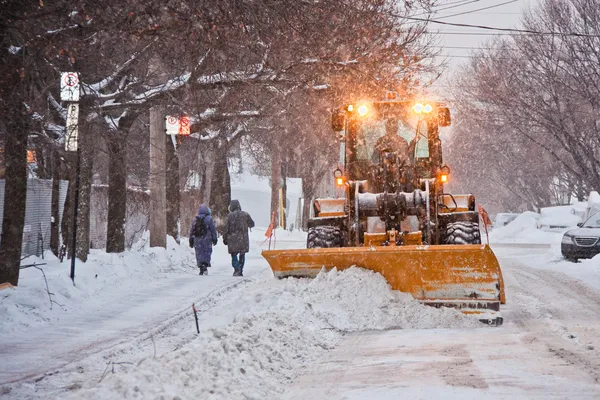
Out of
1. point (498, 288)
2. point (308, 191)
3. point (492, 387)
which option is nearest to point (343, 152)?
point (498, 288)

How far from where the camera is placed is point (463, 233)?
404 inches

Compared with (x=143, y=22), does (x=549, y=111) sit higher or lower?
higher

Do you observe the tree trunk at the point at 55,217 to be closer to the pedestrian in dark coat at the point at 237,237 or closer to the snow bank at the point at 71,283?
the snow bank at the point at 71,283

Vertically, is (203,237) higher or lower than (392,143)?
lower

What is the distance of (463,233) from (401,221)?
87 cm

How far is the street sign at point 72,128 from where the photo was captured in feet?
35.5

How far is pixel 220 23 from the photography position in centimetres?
783

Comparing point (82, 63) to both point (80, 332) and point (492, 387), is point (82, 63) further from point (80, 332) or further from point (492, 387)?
point (492, 387)

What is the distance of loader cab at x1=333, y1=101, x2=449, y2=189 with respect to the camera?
1127 cm

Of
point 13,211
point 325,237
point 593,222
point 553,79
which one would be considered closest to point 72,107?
point 13,211

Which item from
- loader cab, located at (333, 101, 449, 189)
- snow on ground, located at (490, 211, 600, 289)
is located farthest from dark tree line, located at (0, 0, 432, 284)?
snow on ground, located at (490, 211, 600, 289)

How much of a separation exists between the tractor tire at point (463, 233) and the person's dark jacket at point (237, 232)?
6.41 m

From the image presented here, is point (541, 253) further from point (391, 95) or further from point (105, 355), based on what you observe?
point (105, 355)

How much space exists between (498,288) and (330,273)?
2095 millimetres
